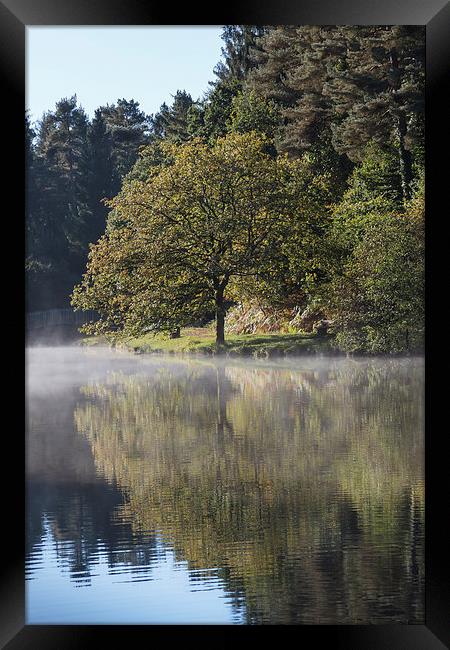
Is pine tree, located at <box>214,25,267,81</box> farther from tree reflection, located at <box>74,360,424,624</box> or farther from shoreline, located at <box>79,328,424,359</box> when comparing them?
tree reflection, located at <box>74,360,424,624</box>

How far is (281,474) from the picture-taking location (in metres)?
9.20

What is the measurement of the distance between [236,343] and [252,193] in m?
1.71

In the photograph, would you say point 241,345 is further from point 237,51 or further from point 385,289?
point 237,51

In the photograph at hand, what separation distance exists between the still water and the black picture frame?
2.04 m

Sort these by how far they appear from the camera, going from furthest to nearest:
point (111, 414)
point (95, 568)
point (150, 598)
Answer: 1. point (111, 414)
2. point (95, 568)
3. point (150, 598)

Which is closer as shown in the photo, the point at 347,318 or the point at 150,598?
the point at 150,598

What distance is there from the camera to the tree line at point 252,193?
10.9 meters

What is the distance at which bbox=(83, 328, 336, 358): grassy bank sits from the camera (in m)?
11.0

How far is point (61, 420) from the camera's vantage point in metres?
10.8
